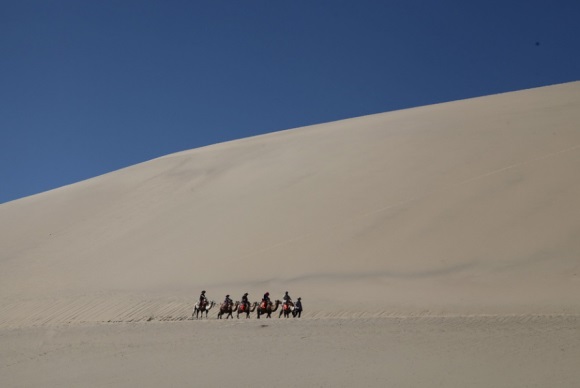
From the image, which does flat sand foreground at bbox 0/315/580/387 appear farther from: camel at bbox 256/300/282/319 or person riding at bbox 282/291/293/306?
person riding at bbox 282/291/293/306

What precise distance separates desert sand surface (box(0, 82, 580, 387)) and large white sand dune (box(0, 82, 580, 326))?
0.07 m

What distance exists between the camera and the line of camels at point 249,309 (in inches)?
620

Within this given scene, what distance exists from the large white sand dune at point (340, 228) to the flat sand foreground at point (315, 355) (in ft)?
6.35

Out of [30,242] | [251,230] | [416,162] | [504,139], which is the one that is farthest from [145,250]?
[504,139]

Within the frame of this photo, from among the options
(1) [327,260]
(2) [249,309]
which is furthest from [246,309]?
(1) [327,260]

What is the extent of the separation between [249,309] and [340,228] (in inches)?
191

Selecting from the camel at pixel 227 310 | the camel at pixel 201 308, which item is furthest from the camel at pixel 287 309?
the camel at pixel 201 308

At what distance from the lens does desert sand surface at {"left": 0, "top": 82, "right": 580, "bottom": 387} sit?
1212cm

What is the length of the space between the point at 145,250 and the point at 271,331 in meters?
9.37

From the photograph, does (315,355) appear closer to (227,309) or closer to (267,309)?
(267,309)

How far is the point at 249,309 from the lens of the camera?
52.7ft

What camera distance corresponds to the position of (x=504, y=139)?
23.9 metres

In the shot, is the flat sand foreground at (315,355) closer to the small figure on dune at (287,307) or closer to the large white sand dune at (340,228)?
the small figure on dune at (287,307)

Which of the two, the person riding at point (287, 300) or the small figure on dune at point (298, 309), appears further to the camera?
the person riding at point (287, 300)
